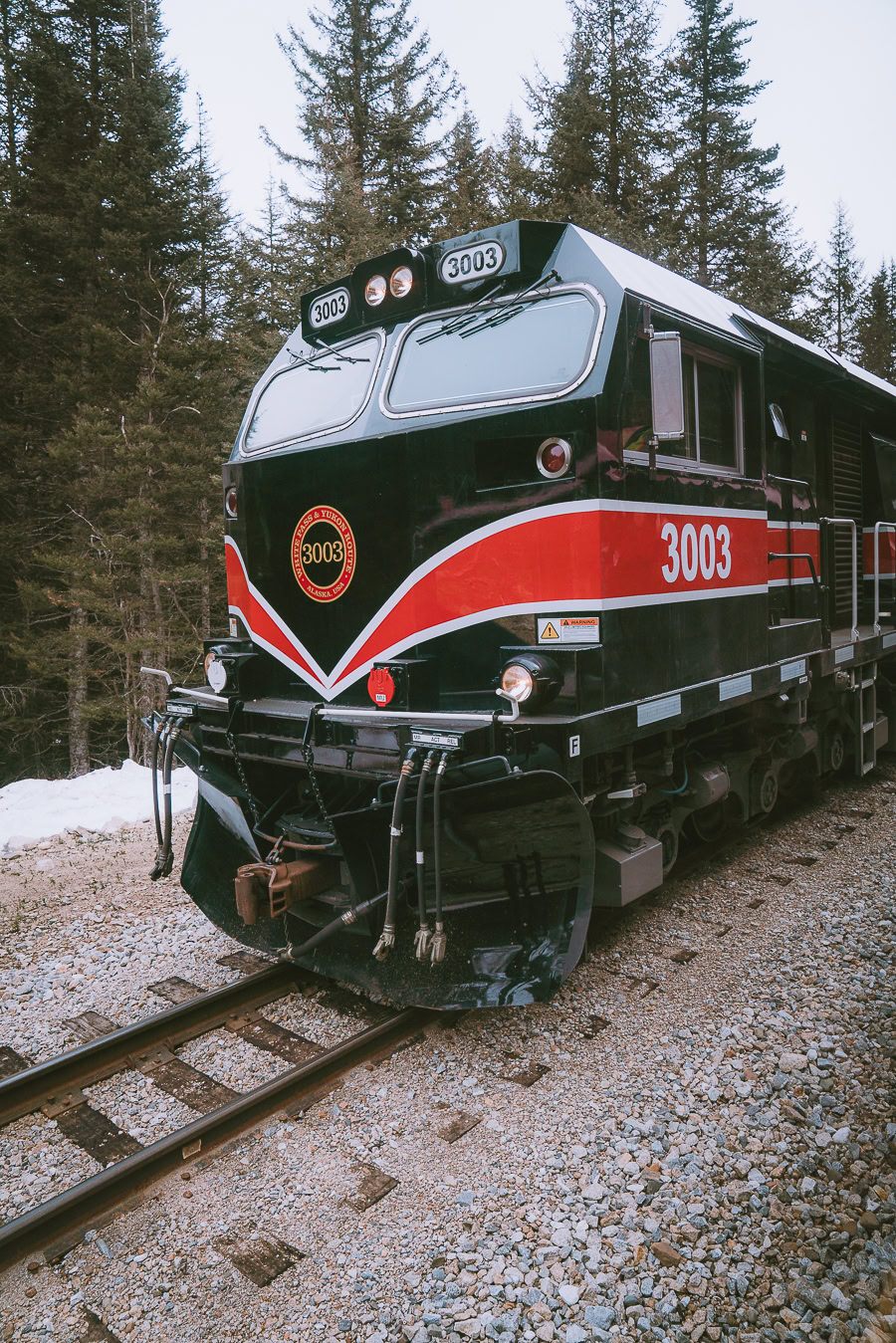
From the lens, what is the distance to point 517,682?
350 cm

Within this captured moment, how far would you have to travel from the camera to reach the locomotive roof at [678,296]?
3916 millimetres

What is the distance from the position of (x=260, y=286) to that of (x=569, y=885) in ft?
66.8

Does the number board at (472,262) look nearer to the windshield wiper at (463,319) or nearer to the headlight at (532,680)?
the windshield wiper at (463,319)

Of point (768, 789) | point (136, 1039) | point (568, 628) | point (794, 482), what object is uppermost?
point (794, 482)

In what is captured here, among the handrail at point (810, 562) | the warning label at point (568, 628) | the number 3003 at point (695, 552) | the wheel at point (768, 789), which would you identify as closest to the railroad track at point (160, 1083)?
the warning label at point (568, 628)

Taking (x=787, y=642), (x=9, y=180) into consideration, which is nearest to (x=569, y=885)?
(x=787, y=642)

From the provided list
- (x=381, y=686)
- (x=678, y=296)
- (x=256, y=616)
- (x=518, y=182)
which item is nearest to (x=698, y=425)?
(x=678, y=296)

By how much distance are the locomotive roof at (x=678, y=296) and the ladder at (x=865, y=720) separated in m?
2.79

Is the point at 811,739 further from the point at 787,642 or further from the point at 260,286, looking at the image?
the point at 260,286

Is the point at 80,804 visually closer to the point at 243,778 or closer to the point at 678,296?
the point at 243,778

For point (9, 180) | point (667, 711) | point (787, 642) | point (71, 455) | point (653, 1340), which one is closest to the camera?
point (653, 1340)

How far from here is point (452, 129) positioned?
67.4ft

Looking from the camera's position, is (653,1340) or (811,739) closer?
(653,1340)

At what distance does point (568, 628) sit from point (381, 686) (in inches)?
34.5
